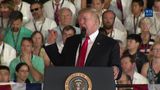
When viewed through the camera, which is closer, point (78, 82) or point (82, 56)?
point (78, 82)

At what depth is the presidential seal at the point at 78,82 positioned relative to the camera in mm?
2945

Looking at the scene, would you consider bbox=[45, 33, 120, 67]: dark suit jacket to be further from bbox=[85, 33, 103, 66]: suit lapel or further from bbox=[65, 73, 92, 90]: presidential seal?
bbox=[65, 73, 92, 90]: presidential seal

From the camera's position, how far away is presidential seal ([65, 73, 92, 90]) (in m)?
2.95

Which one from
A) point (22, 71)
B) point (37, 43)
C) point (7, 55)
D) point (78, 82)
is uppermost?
point (37, 43)

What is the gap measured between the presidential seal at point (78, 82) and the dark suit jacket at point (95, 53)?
0.69m

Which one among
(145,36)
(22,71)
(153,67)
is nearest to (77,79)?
(22,71)

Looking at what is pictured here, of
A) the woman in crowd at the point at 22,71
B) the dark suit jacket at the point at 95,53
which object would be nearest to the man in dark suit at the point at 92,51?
the dark suit jacket at the point at 95,53

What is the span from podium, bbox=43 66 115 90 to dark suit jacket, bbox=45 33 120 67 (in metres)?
0.62

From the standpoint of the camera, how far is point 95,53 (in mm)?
3672

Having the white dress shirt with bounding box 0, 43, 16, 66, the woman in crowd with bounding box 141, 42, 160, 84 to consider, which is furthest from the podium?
the white dress shirt with bounding box 0, 43, 16, 66

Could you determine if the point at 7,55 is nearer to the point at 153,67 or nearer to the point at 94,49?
the point at 153,67

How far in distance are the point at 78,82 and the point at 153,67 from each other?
3.02 m

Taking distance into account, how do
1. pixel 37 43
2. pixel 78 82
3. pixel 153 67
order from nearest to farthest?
pixel 78 82 → pixel 153 67 → pixel 37 43

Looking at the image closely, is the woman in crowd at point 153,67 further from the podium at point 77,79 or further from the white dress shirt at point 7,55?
the podium at point 77,79
